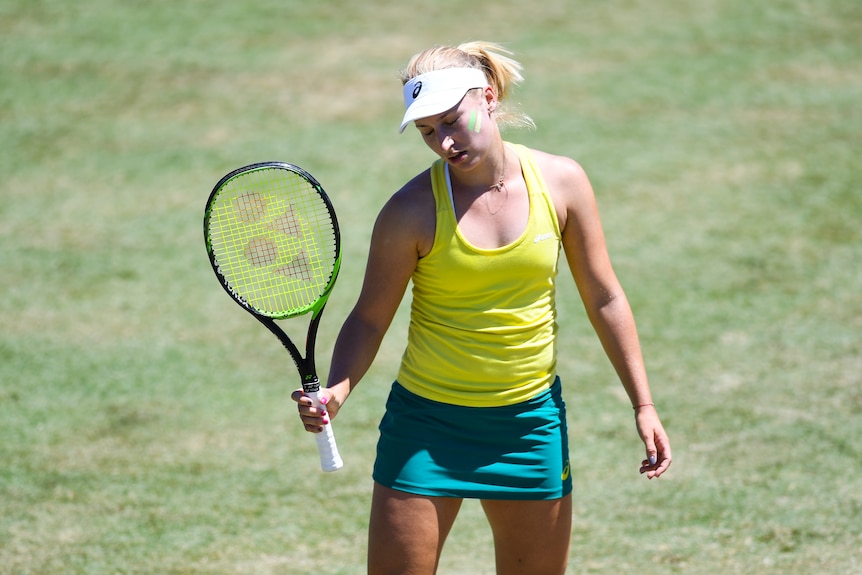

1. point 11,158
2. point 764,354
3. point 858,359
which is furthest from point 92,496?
point 11,158

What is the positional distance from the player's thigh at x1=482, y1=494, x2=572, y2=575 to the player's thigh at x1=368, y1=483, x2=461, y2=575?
22 centimetres

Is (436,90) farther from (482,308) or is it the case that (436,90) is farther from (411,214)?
(482,308)

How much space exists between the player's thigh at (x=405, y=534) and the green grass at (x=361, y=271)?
1.59m

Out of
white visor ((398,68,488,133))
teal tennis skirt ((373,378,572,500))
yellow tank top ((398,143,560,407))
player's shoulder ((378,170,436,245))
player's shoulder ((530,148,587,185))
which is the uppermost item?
white visor ((398,68,488,133))

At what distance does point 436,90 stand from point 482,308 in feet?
2.22

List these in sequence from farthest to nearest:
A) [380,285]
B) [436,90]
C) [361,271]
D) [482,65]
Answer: [361,271]
[482,65]
[380,285]
[436,90]

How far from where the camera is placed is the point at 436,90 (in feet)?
10.4

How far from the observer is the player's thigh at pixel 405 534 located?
127 inches

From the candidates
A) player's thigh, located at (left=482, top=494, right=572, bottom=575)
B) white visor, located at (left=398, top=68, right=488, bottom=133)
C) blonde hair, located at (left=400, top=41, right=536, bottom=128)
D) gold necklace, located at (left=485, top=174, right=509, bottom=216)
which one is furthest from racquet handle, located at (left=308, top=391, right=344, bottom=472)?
blonde hair, located at (left=400, top=41, right=536, bottom=128)

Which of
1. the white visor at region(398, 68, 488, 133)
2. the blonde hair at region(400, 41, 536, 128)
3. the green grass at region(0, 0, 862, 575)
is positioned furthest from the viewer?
the green grass at region(0, 0, 862, 575)

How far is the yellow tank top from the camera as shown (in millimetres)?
3240

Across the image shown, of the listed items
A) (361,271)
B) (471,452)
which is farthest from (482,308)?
(361,271)

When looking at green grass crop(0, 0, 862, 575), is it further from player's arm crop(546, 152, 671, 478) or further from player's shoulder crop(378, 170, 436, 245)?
player's shoulder crop(378, 170, 436, 245)

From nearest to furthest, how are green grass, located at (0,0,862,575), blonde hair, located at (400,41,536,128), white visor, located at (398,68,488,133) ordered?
1. white visor, located at (398,68,488,133)
2. blonde hair, located at (400,41,536,128)
3. green grass, located at (0,0,862,575)
